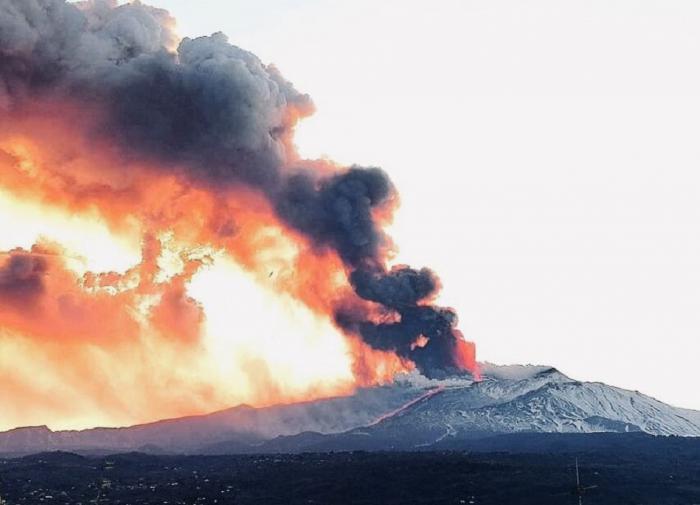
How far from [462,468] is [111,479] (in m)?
61.6

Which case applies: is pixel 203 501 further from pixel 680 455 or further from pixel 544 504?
pixel 680 455

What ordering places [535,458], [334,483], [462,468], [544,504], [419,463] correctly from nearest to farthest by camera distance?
[544,504]
[334,483]
[462,468]
[419,463]
[535,458]

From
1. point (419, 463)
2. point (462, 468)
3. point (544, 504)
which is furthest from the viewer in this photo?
point (419, 463)

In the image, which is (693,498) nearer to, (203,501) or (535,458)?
(535,458)

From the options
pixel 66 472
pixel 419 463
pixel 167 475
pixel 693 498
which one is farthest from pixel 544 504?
pixel 66 472

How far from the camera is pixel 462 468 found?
5394 inches

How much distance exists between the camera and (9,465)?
529 ft

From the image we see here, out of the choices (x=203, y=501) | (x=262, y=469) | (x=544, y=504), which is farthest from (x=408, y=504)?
(x=262, y=469)

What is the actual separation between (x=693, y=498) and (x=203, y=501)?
6798 centimetres

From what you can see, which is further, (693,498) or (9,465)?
(9,465)

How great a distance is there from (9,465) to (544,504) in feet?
361

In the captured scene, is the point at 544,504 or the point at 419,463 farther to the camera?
the point at 419,463

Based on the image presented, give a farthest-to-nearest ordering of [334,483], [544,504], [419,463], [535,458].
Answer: [535,458], [419,463], [334,483], [544,504]

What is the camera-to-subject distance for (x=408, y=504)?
356 feet
